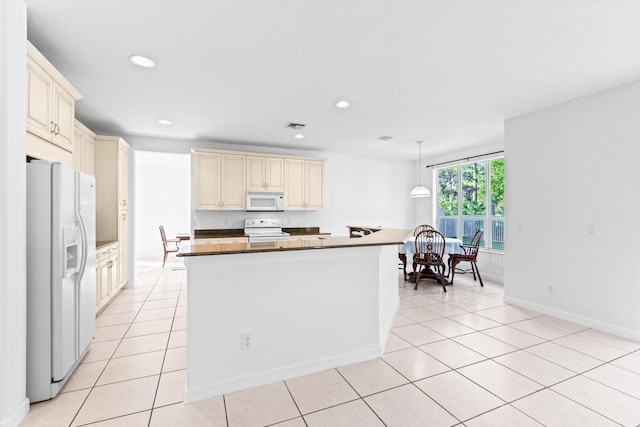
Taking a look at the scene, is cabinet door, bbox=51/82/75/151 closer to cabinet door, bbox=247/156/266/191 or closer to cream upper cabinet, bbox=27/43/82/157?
cream upper cabinet, bbox=27/43/82/157

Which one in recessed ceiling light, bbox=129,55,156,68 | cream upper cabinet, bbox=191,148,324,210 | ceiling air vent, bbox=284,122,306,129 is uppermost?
ceiling air vent, bbox=284,122,306,129

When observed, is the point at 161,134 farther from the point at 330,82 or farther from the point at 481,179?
the point at 481,179

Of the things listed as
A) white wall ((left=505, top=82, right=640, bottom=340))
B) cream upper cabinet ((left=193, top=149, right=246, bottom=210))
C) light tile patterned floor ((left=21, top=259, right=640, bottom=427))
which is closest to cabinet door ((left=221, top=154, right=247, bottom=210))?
cream upper cabinet ((left=193, top=149, right=246, bottom=210))

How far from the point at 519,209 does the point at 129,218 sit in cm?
589

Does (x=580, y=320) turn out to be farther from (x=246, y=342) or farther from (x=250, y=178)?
(x=250, y=178)

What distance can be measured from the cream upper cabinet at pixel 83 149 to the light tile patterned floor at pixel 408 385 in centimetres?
192

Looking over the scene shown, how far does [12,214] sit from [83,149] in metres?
2.53

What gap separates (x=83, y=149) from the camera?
12.3 ft

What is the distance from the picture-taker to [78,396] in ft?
6.48

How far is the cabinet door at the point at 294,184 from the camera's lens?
18.5ft

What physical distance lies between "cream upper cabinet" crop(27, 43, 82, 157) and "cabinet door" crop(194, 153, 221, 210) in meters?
2.29

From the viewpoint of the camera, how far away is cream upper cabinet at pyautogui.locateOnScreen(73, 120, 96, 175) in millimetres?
3496

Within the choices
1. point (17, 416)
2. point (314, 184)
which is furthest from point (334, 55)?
point (314, 184)

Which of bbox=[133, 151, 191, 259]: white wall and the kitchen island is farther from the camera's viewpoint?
bbox=[133, 151, 191, 259]: white wall
